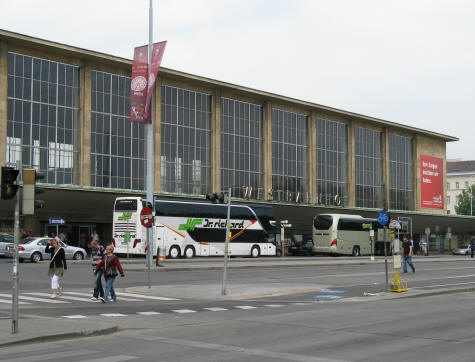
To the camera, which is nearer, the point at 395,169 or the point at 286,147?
the point at 286,147

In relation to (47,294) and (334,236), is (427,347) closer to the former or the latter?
(47,294)

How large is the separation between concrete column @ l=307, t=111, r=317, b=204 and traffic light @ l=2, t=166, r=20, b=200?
198 feet

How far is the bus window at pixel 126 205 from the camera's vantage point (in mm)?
41531

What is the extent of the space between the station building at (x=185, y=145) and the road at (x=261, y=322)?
25.7m

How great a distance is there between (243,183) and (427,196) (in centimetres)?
3183

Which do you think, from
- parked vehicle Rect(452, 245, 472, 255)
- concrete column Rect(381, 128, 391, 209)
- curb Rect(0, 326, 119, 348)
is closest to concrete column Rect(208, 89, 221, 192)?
concrete column Rect(381, 128, 391, 209)

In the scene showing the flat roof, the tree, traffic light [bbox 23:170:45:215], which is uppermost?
the flat roof

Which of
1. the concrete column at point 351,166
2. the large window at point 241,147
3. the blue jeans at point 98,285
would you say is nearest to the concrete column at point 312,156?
the concrete column at point 351,166

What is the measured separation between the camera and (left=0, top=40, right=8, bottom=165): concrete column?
48094 millimetres

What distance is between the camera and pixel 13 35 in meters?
48.5

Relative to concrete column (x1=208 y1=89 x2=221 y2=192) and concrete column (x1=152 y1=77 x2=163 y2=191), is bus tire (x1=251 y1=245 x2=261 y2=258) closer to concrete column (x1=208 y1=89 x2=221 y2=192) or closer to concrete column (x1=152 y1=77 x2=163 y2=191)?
concrete column (x1=152 y1=77 x2=163 y2=191)

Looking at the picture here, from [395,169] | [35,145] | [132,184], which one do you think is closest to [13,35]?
[35,145]

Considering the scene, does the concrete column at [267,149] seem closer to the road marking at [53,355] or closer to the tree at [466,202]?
the road marking at [53,355]

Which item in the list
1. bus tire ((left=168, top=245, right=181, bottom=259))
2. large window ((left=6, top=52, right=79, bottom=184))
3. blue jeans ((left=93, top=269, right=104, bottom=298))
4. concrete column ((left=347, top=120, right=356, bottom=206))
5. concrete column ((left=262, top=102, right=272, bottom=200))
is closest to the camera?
blue jeans ((left=93, top=269, right=104, bottom=298))
